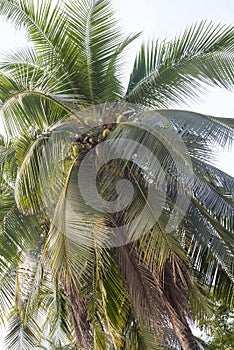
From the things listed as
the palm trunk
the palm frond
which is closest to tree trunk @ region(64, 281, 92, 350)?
the palm trunk

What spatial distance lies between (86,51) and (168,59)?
1.22 m

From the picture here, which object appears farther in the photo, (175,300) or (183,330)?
(183,330)

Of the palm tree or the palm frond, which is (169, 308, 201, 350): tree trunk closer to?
the palm tree

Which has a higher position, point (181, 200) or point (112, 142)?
point (112, 142)

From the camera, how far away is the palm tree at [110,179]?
743cm

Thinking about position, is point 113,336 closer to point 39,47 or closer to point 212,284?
point 212,284

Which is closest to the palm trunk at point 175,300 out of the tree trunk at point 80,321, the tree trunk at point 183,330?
the tree trunk at point 183,330

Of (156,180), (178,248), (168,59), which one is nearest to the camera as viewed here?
(178,248)

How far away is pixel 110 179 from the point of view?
7996mm

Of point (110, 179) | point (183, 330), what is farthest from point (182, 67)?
point (183, 330)

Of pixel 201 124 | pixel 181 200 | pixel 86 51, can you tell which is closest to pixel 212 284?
pixel 181 200

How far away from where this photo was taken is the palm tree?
743cm

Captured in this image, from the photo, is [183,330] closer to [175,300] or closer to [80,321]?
[175,300]

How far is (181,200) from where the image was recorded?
819cm
